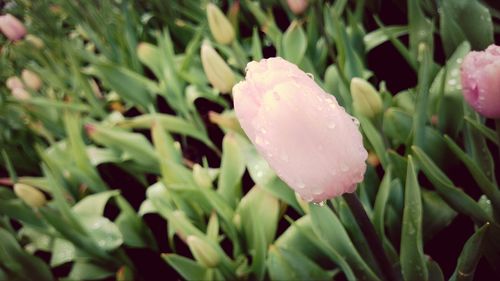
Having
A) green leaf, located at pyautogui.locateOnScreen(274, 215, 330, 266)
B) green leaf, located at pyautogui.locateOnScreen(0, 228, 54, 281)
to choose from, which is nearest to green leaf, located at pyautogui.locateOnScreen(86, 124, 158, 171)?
green leaf, located at pyautogui.locateOnScreen(0, 228, 54, 281)

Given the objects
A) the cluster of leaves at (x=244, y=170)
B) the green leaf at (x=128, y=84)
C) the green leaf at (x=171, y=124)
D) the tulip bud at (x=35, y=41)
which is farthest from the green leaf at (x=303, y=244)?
the tulip bud at (x=35, y=41)

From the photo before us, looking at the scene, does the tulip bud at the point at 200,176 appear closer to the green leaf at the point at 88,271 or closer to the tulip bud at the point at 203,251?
the tulip bud at the point at 203,251

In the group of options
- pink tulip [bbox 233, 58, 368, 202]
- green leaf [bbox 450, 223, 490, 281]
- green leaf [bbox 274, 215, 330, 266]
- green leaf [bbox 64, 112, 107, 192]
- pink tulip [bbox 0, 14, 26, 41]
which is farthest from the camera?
pink tulip [bbox 0, 14, 26, 41]

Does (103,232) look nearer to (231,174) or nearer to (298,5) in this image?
(231,174)

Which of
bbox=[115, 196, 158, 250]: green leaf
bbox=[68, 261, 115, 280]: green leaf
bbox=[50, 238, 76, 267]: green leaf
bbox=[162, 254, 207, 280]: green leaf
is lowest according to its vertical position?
bbox=[68, 261, 115, 280]: green leaf

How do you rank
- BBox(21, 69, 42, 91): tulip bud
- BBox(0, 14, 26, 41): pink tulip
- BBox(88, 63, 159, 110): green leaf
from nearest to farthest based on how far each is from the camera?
BBox(88, 63, 159, 110): green leaf
BBox(21, 69, 42, 91): tulip bud
BBox(0, 14, 26, 41): pink tulip

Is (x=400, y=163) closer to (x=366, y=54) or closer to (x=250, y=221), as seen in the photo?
(x=250, y=221)

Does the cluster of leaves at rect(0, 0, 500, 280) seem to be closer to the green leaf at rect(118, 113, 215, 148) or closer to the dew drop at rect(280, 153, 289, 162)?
the green leaf at rect(118, 113, 215, 148)

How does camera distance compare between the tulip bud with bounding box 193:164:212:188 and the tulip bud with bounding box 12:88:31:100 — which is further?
the tulip bud with bounding box 12:88:31:100

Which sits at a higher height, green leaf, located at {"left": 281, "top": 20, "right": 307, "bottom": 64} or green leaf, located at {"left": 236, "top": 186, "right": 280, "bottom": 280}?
green leaf, located at {"left": 281, "top": 20, "right": 307, "bottom": 64}
